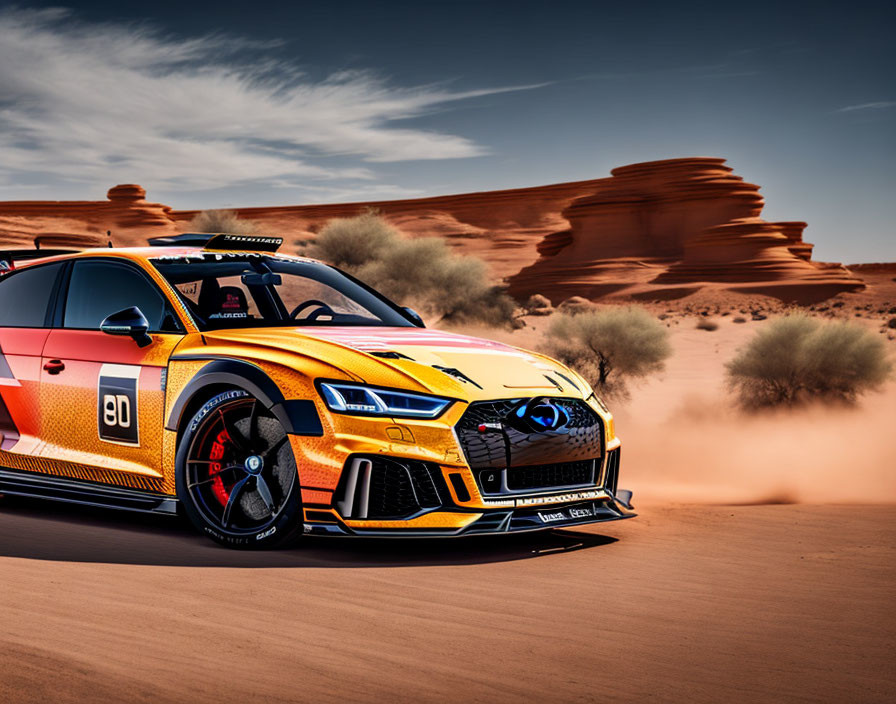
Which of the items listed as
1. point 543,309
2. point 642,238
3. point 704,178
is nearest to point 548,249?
point 642,238

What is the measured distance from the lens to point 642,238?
253ft

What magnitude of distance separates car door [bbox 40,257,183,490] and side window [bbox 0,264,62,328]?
19cm

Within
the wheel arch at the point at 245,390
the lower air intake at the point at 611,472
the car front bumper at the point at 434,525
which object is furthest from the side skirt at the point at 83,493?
the lower air intake at the point at 611,472

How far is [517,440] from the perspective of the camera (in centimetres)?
617

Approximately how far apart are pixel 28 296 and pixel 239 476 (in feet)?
8.22

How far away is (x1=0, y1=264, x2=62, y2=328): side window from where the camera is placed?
7.79 meters

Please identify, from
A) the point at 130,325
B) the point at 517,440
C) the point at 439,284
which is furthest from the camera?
the point at 439,284

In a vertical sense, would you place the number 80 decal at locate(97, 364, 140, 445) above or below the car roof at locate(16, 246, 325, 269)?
below

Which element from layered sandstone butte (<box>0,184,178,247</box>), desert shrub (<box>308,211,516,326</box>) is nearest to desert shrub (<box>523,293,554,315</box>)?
desert shrub (<box>308,211,516,326</box>)

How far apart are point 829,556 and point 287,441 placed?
2976 mm

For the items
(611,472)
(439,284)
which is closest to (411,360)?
(611,472)

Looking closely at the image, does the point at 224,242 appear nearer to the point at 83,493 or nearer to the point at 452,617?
the point at 83,493

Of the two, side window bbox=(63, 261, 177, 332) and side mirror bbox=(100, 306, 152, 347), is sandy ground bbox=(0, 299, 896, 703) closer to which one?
side mirror bbox=(100, 306, 152, 347)

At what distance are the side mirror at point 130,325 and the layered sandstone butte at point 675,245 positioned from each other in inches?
2404
